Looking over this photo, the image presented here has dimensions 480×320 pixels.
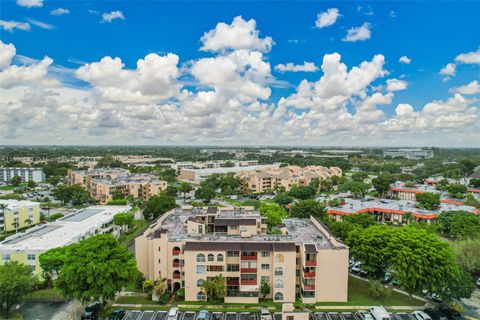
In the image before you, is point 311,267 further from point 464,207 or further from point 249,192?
point 249,192

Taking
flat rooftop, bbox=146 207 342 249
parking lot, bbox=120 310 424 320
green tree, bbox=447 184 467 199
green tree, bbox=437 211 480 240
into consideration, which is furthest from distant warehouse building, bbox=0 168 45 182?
green tree, bbox=447 184 467 199

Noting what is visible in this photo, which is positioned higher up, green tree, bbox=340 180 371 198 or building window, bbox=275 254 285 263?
building window, bbox=275 254 285 263

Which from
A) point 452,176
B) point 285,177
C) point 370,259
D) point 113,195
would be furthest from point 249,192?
point 452,176

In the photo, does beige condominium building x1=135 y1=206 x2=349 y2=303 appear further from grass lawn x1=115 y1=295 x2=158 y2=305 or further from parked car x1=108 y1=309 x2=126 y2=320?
parked car x1=108 y1=309 x2=126 y2=320

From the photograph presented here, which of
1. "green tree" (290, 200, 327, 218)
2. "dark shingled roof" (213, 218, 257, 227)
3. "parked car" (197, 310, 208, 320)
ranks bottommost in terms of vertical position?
"parked car" (197, 310, 208, 320)

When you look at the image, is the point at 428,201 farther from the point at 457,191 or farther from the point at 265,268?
the point at 265,268

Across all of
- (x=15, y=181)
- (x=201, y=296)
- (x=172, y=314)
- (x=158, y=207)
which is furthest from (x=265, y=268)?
(x=15, y=181)

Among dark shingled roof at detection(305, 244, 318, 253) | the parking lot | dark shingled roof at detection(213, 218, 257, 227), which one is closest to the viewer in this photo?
the parking lot

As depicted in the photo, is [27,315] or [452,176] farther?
[452,176]
